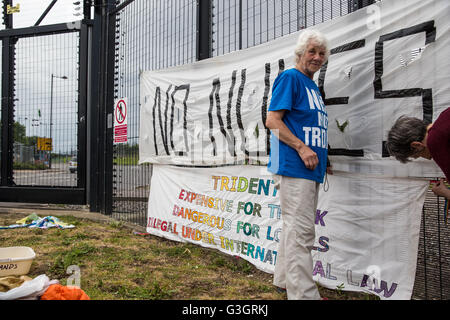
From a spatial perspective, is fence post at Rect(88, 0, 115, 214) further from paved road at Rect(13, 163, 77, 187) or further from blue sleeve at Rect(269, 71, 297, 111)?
blue sleeve at Rect(269, 71, 297, 111)

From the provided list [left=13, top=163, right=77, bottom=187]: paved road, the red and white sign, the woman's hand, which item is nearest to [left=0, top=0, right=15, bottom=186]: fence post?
[left=13, top=163, right=77, bottom=187]: paved road

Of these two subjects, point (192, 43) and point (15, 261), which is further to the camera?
point (192, 43)

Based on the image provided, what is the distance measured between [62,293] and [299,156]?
170cm

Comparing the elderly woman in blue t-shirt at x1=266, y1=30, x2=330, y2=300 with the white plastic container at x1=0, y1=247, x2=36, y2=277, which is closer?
the elderly woman in blue t-shirt at x1=266, y1=30, x2=330, y2=300

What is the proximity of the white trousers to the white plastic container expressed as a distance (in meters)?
2.20

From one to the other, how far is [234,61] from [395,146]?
2.14m

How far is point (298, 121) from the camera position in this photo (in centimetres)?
236

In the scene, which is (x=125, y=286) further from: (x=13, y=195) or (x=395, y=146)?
(x=13, y=195)

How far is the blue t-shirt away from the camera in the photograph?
2314mm

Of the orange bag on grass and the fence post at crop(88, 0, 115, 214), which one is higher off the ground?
the fence post at crop(88, 0, 115, 214)

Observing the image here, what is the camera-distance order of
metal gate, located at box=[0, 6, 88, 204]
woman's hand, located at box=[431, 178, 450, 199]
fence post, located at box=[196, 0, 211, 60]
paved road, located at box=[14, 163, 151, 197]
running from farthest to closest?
metal gate, located at box=[0, 6, 88, 204]
paved road, located at box=[14, 163, 151, 197]
fence post, located at box=[196, 0, 211, 60]
woman's hand, located at box=[431, 178, 450, 199]

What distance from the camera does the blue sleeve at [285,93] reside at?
7.58 ft

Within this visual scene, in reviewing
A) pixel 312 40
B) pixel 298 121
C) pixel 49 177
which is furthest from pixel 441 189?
pixel 49 177

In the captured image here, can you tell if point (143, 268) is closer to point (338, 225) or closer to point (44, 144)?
point (338, 225)
